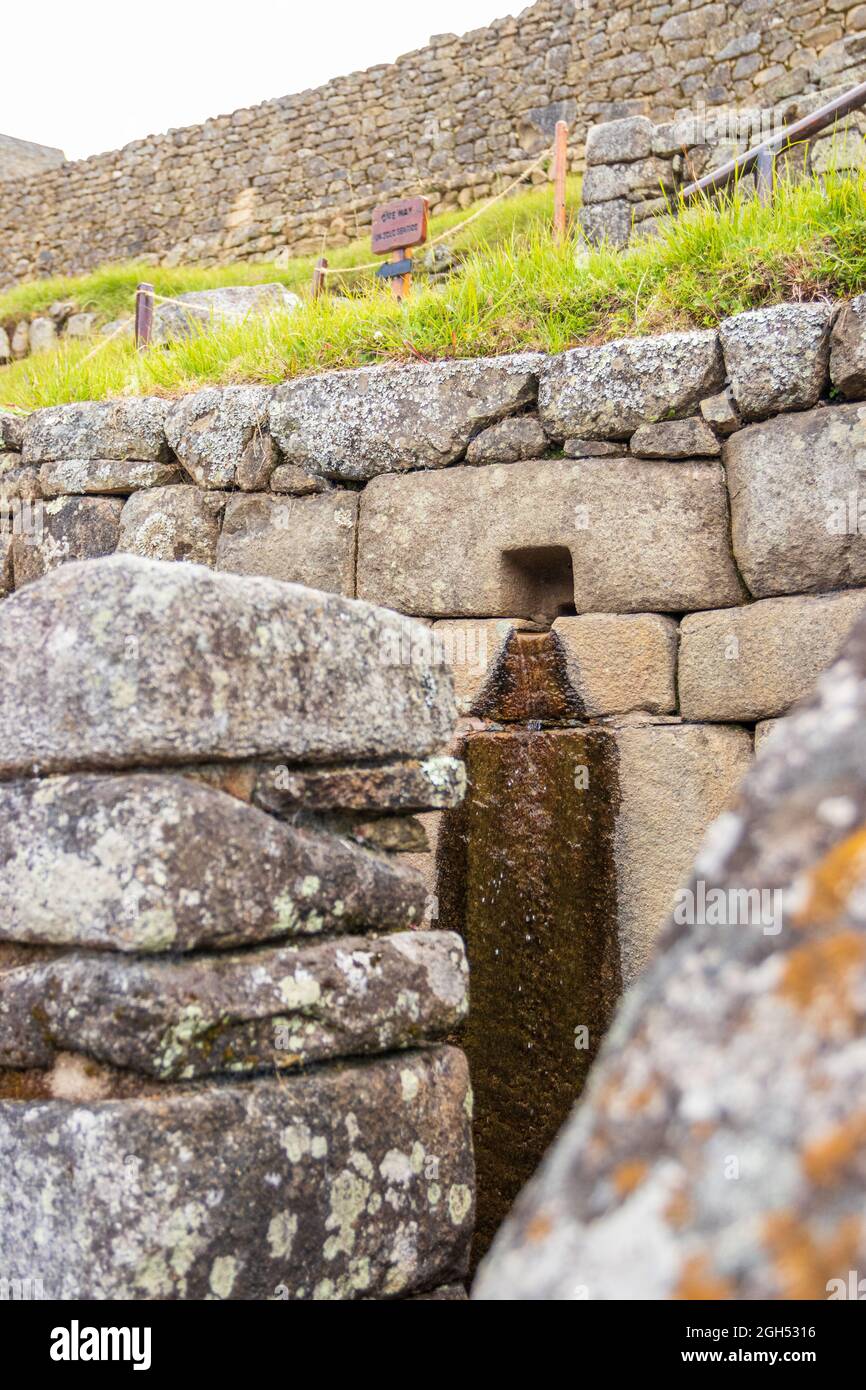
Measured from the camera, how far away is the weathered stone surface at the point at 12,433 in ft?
18.3

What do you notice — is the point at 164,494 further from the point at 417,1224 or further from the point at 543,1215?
the point at 543,1215

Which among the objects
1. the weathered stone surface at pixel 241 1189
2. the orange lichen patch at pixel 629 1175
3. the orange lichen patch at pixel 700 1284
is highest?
the orange lichen patch at pixel 629 1175

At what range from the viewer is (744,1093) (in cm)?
88

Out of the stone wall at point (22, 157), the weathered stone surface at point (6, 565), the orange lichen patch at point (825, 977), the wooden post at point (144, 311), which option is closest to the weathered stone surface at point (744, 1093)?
the orange lichen patch at point (825, 977)

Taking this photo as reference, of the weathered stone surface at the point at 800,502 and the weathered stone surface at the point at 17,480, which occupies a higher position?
the weathered stone surface at the point at 17,480

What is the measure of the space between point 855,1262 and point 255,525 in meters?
4.35

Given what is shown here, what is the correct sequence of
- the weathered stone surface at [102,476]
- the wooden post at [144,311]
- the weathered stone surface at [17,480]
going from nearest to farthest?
the weathered stone surface at [102,476], the weathered stone surface at [17,480], the wooden post at [144,311]

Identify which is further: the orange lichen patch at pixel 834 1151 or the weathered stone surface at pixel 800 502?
the weathered stone surface at pixel 800 502

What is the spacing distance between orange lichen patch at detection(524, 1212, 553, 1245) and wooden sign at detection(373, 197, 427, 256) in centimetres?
643

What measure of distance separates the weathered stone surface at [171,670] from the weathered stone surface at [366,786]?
0.14 ft

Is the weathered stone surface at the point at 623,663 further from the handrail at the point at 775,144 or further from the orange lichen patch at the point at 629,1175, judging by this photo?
the orange lichen patch at the point at 629,1175

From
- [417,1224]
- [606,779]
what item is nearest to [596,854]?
[606,779]

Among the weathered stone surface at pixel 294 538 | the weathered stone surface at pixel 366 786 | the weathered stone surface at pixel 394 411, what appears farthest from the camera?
the weathered stone surface at pixel 294 538

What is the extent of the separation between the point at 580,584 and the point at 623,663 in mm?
310
